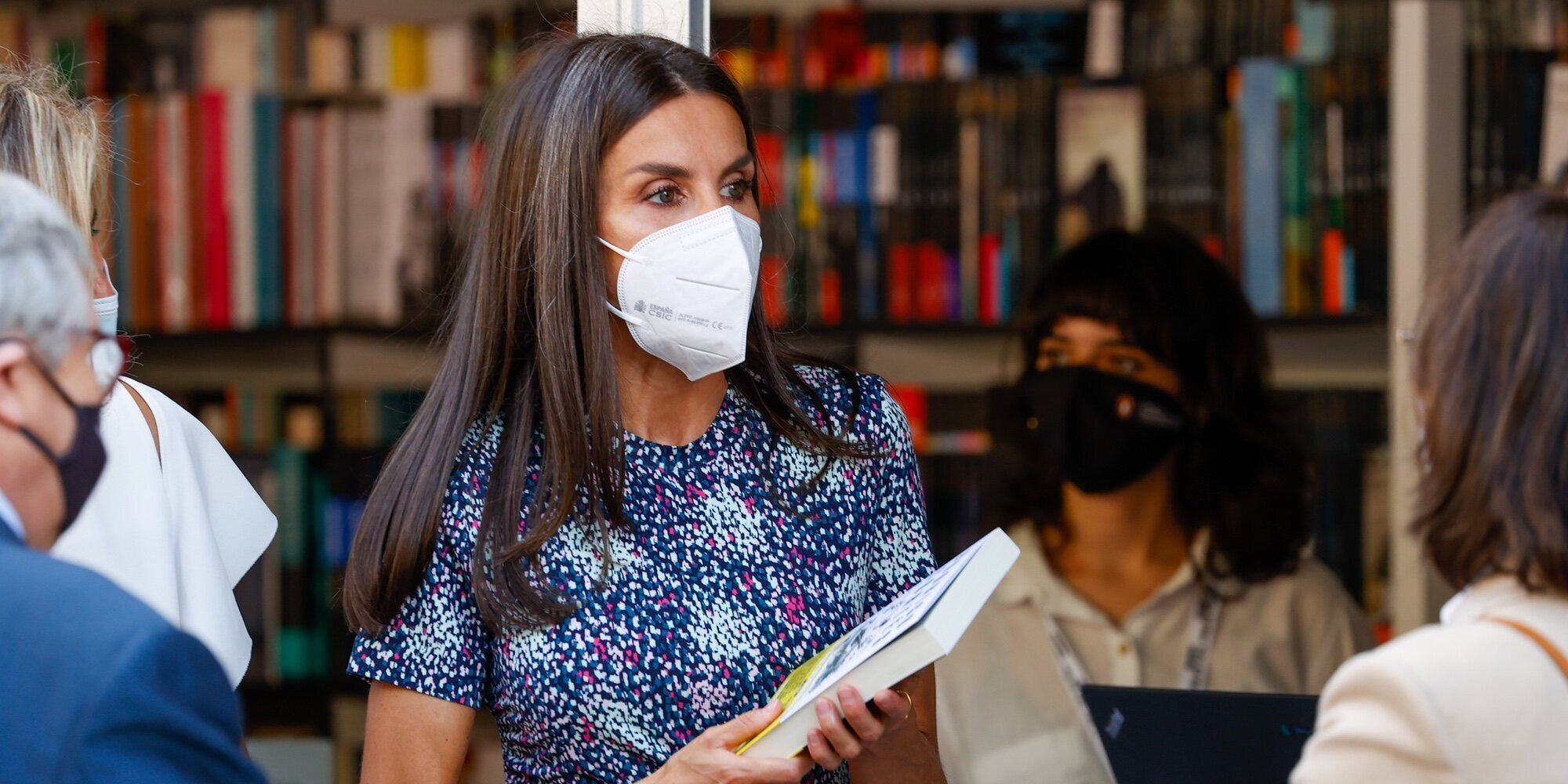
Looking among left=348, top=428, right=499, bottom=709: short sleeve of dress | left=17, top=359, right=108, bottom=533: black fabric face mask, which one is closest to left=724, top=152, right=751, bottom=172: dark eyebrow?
left=348, top=428, right=499, bottom=709: short sleeve of dress

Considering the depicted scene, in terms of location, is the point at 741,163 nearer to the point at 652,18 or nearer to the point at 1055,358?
the point at 652,18

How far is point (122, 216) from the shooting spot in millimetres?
3215

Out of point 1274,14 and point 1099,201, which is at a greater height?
point 1274,14

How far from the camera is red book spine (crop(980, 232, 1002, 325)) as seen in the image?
10.2 feet

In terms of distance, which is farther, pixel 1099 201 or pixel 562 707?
pixel 1099 201

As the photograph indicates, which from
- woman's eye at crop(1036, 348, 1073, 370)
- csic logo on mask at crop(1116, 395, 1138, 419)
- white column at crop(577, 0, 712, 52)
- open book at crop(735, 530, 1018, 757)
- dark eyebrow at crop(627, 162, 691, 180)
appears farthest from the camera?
woman's eye at crop(1036, 348, 1073, 370)

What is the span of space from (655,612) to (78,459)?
0.65m

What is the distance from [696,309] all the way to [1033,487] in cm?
131

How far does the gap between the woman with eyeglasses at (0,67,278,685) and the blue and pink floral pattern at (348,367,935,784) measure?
0.66ft

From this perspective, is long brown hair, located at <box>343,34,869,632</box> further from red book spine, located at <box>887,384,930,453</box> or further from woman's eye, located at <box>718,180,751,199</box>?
red book spine, located at <box>887,384,930,453</box>

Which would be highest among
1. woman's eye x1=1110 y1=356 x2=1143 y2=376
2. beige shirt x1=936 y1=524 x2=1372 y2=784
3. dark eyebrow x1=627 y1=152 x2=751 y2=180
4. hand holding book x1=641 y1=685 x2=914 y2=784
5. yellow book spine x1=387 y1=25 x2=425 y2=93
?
yellow book spine x1=387 y1=25 x2=425 y2=93

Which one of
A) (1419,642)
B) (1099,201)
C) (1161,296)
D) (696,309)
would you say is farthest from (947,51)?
(1419,642)

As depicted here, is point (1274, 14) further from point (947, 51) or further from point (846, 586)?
point (846, 586)

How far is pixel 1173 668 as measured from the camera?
8.40ft
